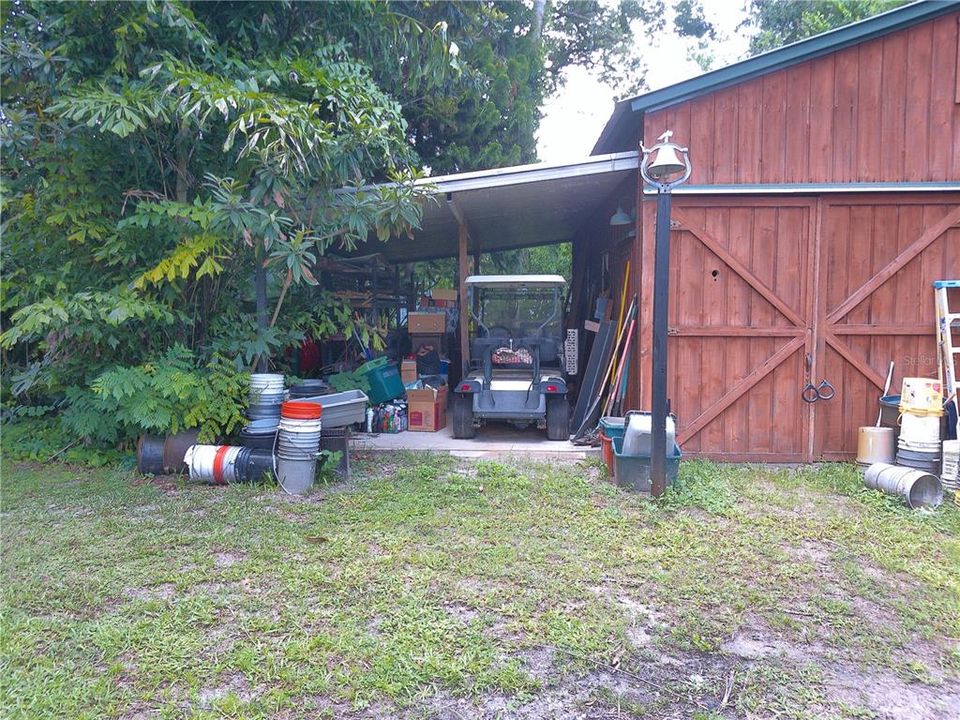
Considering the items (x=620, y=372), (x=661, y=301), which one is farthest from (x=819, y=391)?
(x=661, y=301)

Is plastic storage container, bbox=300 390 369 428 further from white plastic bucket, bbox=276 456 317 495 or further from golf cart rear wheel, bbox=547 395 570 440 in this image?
golf cart rear wheel, bbox=547 395 570 440

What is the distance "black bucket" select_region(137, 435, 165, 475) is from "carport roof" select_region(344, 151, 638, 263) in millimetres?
3009

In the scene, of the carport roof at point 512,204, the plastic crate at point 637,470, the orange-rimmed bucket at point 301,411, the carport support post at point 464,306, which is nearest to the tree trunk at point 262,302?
the orange-rimmed bucket at point 301,411

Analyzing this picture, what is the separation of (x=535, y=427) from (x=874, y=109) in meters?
4.39

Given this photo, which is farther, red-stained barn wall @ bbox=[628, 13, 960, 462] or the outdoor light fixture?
the outdoor light fixture

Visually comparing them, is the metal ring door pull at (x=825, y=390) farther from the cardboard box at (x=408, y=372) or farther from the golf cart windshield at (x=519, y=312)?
the cardboard box at (x=408, y=372)

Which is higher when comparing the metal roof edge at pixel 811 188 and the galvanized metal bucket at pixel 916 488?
the metal roof edge at pixel 811 188

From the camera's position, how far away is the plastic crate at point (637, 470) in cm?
490

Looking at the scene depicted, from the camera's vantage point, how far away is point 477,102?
11312 millimetres

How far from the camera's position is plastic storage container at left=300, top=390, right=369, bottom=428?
17.5ft

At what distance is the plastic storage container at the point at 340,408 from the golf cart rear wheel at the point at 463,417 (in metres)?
1.56

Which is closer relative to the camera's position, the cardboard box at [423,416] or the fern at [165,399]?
the fern at [165,399]

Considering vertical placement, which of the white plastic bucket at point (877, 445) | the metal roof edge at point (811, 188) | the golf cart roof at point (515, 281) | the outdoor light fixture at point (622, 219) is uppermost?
the metal roof edge at point (811, 188)

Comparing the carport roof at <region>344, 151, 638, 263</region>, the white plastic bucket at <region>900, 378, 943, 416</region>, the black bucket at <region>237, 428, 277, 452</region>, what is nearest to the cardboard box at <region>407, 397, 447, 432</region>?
the carport roof at <region>344, 151, 638, 263</region>
